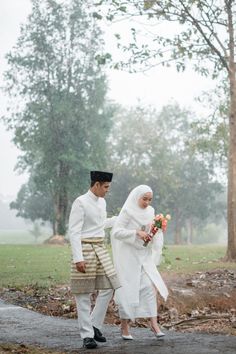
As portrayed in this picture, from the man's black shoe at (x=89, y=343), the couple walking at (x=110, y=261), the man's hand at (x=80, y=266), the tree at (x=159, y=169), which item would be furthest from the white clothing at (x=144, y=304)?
the tree at (x=159, y=169)

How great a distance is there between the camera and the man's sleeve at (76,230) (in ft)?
24.7

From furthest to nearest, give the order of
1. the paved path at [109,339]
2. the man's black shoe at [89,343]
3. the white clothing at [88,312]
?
the white clothing at [88,312] → the man's black shoe at [89,343] → the paved path at [109,339]

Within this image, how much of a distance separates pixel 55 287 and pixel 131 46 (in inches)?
368

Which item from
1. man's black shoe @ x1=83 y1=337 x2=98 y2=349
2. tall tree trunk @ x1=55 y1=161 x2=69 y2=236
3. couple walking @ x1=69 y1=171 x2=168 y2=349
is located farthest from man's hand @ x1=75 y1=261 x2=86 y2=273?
tall tree trunk @ x1=55 y1=161 x2=69 y2=236

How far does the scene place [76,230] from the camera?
7.62 meters

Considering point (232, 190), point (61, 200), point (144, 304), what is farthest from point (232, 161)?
A: point (61, 200)

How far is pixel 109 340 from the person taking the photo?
7.91 meters

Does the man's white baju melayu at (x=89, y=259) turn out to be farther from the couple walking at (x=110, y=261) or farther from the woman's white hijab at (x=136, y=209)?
the woman's white hijab at (x=136, y=209)

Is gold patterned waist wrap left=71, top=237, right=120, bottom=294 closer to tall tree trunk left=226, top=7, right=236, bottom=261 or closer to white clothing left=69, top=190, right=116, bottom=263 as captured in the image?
white clothing left=69, top=190, right=116, bottom=263

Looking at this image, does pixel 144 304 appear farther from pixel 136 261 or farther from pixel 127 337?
pixel 136 261

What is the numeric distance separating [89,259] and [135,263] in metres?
0.74

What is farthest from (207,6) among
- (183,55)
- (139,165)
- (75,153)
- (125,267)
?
(139,165)

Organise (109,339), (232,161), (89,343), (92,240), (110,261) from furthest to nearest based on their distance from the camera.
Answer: (232,161), (109,339), (110,261), (92,240), (89,343)

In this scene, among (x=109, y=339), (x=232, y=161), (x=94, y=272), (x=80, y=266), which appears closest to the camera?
(x=80, y=266)
